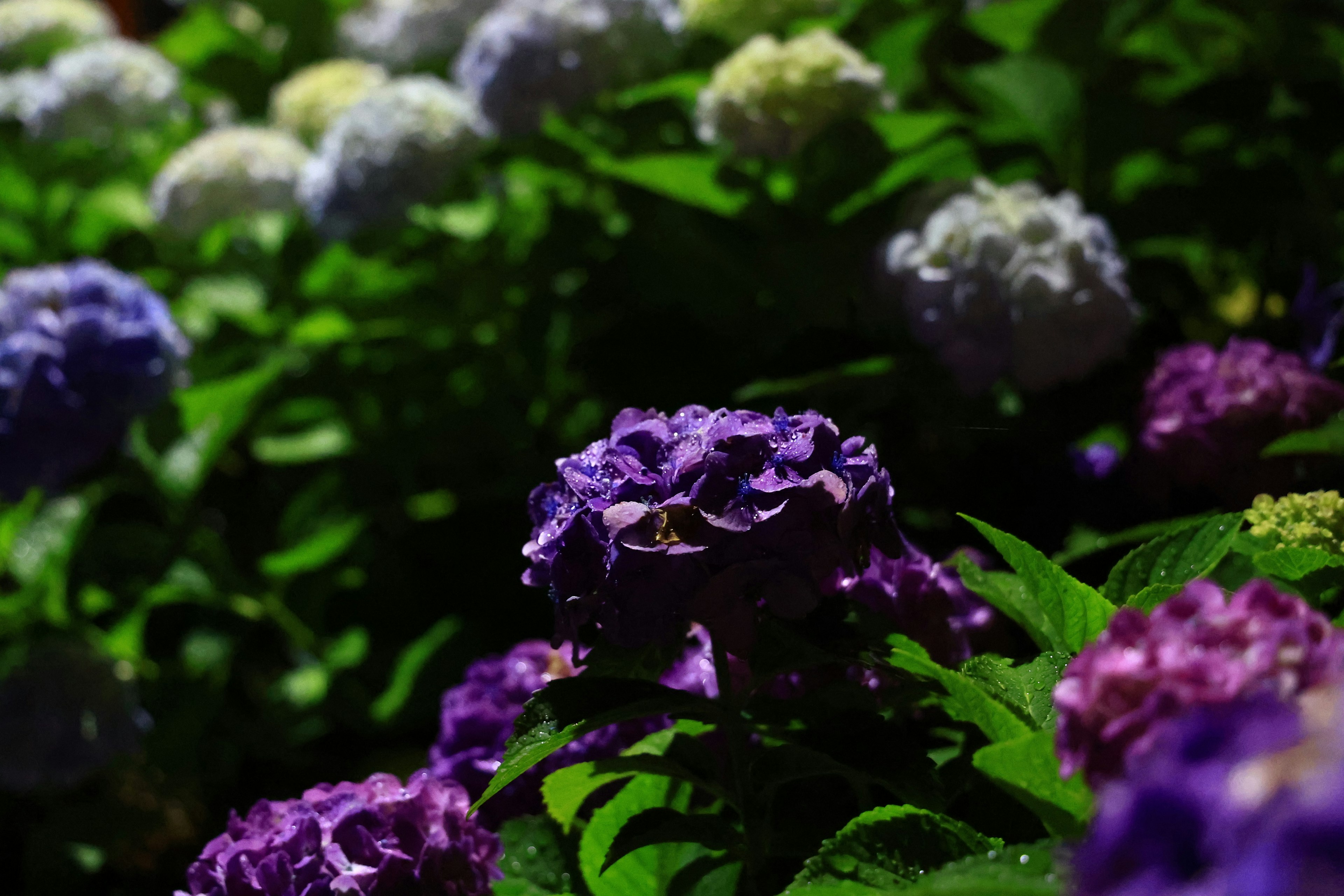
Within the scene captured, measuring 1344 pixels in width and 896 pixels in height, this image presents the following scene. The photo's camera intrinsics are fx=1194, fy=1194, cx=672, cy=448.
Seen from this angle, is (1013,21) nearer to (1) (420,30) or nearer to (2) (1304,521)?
(2) (1304,521)

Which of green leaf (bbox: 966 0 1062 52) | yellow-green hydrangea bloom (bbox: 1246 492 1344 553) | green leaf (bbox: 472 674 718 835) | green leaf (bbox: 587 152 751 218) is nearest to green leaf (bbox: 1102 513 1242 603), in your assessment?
yellow-green hydrangea bloom (bbox: 1246 492 1344 553)

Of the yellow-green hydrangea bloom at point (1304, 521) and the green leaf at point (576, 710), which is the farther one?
the yellow-green hydrangea bloom at point (1304, 521)

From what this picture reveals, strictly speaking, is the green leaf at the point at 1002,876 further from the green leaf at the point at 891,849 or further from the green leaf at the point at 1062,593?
the green leaf at the point at 1062,593

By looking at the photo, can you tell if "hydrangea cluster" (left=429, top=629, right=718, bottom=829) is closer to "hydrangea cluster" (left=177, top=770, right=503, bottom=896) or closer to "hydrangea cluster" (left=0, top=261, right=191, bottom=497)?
"hydrangea cluster" (left=177, top=770, right=503, bottom=896)

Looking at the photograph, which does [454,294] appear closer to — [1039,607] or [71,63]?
[71,63]

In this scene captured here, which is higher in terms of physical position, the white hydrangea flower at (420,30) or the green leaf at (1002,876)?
the green leaf at (1002,876)

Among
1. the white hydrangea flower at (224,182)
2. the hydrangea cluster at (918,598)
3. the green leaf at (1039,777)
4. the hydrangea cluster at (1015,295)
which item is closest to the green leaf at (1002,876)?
the green leaf at (1039,777)

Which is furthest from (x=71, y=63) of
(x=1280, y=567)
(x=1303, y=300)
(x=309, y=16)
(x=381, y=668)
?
(x=1280, y=567)

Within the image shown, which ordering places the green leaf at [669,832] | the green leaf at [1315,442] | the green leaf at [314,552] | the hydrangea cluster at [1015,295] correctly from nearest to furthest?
the green leaf at [669,832] → the green leaf at [1315,442] → the hydrangea cluster at [1015,295] → the green leaf at [314,552]
